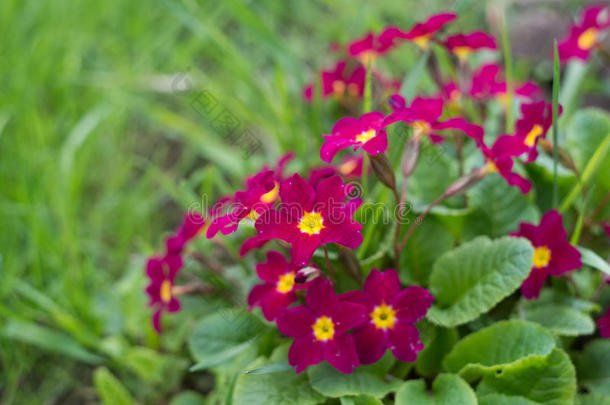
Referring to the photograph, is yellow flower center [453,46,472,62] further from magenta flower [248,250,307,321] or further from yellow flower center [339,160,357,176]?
magenta flower [248,250,307,321]

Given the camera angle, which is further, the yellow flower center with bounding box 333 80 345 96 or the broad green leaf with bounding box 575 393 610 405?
the yellow flower center with bounding box 333 80 345 96

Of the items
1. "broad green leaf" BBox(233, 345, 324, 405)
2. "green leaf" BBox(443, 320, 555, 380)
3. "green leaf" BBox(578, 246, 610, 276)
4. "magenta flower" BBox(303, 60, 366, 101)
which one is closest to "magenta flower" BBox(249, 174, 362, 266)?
"broad green leaf" BBox(233, 345, 324, 405)

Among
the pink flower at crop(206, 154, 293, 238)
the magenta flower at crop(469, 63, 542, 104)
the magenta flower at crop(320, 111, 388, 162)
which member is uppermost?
the magenta flower at crop(320, 111, 388, 162)

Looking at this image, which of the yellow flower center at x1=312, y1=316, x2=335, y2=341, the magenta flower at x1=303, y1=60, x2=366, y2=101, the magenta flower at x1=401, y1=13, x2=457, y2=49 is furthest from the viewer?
the magenta flower at x1=303, y1=60, x2=366, y2=101

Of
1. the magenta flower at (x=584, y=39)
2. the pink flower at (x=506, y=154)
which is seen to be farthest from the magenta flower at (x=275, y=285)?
the magenta flower at (x=584, y=39)

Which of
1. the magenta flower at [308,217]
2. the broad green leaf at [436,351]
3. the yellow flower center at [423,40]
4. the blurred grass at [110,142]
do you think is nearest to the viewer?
the magenta flower at [308,217]

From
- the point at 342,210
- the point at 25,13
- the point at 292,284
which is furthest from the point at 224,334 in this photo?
the point at 25,13

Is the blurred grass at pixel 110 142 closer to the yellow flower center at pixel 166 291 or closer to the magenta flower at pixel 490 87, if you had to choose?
the yellow flower center at pixel 166 291
